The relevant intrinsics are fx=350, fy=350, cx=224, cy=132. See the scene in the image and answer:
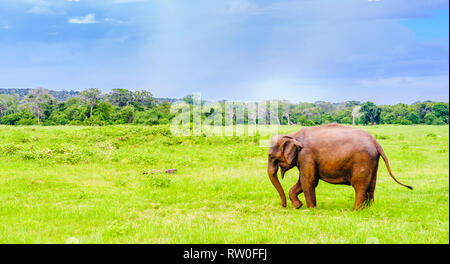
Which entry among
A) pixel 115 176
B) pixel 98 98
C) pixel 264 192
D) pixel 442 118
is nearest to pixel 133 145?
pixel 115 176

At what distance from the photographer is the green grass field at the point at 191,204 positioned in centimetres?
780

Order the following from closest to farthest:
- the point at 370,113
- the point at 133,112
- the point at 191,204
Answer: the point at 191,204
the point at 133,112
the point at 370,113

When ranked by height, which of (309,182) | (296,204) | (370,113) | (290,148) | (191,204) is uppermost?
(370,113)

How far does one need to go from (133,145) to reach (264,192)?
19741 millimetres

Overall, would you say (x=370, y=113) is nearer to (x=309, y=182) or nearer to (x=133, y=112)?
(x=133, y=112)

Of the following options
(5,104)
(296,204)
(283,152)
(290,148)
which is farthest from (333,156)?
(5,104)

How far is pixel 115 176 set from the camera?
18.2 meters

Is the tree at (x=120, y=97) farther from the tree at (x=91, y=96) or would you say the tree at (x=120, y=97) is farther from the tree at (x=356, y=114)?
the tree at (x=356, y=114)

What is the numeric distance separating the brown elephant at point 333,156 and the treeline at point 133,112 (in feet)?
→ 155

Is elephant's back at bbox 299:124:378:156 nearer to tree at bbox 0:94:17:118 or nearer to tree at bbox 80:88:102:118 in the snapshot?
tree at bbox 80:88:102:118

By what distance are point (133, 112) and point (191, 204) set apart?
2267 inches

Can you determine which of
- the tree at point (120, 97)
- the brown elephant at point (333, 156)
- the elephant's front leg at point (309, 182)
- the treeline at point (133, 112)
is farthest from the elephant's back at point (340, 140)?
the tree at point (120, 97)

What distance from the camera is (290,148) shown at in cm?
1037
